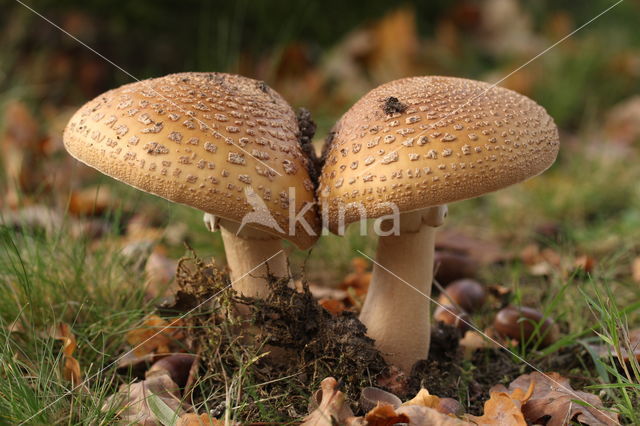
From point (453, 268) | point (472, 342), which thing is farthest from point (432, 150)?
point (453, 268)

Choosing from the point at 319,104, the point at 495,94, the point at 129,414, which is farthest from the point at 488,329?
the point at 319,104

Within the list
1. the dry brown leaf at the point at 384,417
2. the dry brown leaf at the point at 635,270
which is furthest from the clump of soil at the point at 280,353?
the dry brown leaf at the point at 635,270

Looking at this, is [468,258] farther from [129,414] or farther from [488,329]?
[129,414]

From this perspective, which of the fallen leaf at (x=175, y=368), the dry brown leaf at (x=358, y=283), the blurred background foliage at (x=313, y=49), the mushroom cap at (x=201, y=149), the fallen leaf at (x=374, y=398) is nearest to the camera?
the mushroom cap at (x=201, y=149)

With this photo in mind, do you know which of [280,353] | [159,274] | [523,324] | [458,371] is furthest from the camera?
[159,274]

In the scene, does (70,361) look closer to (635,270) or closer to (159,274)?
(159,274)

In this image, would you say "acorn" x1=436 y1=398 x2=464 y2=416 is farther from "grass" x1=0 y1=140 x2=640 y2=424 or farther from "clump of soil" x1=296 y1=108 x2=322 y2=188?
"clump of soil" x1=296 y1=108 x2=322 y2=188

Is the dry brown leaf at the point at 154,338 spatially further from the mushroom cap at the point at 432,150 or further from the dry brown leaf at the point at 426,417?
the dry brown leaf at the point at 426,417
